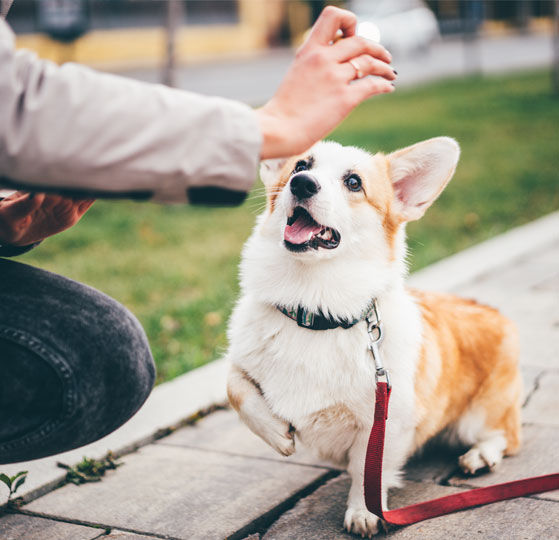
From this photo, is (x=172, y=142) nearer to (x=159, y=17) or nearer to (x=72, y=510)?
(x=72, y=510)

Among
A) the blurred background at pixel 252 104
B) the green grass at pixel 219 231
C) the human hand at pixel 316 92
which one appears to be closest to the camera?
the human hand at pixel 316 92

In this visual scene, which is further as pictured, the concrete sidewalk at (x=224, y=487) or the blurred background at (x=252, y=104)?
the blurred background at (x=252, y=104)

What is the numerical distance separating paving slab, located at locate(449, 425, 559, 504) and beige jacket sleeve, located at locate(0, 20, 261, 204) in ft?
5.01

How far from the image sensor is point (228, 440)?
110 inches

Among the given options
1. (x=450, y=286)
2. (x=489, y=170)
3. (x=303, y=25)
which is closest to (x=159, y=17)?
(x=303, y=25)

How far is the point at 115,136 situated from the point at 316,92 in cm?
39

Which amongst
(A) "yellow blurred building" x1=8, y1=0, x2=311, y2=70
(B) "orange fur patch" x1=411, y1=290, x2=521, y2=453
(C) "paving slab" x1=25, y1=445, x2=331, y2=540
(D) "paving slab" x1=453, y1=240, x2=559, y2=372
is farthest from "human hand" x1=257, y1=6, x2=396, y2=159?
(A) "yellow blurred building" x1=8, y1=0, x2=311, y2=70

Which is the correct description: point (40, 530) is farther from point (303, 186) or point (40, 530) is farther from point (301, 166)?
point (301, 166)

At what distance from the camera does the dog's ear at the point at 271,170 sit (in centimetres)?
266

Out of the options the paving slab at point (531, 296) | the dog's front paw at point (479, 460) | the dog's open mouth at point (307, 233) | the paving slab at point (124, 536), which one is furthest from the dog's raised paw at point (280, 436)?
the paving slab at point (531, 296)

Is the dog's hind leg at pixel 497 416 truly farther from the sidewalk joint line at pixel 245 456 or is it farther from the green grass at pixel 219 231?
the green grass at pixel 219 231

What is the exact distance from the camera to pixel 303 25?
28.3m

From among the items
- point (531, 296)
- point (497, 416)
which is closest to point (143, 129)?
point (497, 416)

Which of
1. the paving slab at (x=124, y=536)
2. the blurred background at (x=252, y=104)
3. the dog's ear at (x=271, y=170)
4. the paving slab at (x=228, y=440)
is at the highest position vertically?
the dog's ear at (x=271, y=170)
